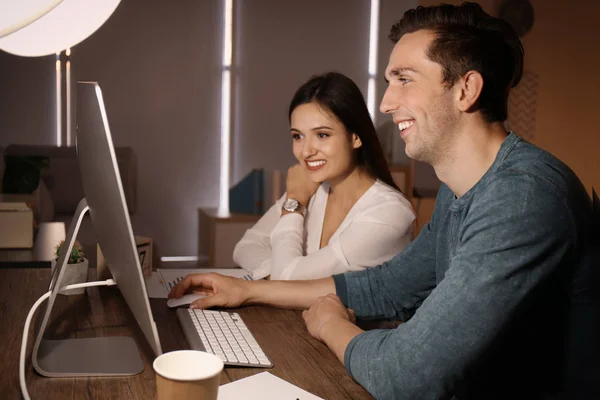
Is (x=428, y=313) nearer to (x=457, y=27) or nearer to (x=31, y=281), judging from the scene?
(x=457, y=27)

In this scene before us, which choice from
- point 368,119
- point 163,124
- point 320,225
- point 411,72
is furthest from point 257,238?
point 163,124

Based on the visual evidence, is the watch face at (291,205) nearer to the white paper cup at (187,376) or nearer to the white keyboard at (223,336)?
the white keyboard at (223,336)

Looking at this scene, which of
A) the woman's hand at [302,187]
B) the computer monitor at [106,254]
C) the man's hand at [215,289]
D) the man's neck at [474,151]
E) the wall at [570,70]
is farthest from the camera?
the wall at [570,70]

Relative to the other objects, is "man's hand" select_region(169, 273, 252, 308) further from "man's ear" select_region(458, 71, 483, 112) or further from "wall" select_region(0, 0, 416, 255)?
"wall" select_region(0, 0, 416, 255)

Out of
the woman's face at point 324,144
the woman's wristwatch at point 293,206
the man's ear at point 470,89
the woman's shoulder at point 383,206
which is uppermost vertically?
the man's ear at point 470,89

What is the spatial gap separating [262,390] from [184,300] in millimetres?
554

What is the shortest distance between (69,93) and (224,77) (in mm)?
1115

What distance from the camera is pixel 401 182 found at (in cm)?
490

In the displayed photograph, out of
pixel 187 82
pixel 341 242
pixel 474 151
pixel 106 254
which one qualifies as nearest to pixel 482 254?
pixel 474 151

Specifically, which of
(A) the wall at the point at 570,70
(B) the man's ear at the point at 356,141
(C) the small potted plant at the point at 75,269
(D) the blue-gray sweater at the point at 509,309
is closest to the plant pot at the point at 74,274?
(C) the small potted plant at the point at 75,269

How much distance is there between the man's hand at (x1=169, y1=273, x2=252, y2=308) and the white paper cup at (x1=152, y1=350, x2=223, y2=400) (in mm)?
651

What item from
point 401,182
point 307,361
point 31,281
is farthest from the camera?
point 401,182

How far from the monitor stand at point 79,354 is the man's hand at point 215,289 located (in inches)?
10.8

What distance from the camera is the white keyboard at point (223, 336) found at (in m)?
1.16
